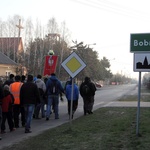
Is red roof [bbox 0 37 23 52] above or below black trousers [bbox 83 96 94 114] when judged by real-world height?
above

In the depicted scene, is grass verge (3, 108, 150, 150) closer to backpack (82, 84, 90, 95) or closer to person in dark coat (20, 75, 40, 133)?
person in dark coat (20, 75, 40, 133)

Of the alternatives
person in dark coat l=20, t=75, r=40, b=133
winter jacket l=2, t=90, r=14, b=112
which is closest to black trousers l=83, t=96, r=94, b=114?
person in dark coat l=20, t=75, r=40, b=133

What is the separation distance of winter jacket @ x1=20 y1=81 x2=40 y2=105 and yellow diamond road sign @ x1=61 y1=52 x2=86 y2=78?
121 cm

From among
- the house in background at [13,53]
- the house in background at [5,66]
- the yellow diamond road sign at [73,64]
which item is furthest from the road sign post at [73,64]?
the house in background at [13,53]

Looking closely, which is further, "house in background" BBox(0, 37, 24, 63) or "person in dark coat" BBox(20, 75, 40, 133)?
"house in background" BBox(0, 37, 24, 63)

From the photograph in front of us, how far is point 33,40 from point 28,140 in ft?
164

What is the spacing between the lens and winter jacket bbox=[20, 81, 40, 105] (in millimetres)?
10242

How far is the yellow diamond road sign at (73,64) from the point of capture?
10.6 metres

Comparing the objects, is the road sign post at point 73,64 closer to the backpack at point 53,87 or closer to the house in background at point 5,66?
the backpack at point 53,87

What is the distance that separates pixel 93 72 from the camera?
77312 millimetres

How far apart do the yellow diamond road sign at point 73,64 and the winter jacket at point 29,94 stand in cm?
121

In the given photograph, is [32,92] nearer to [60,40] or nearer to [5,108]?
[5,108]

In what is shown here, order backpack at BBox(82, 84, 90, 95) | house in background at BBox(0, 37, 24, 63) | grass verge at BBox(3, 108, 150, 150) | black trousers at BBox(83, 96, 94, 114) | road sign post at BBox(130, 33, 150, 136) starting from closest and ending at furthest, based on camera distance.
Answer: grass verge at BBox(3, 108, 150, 150) → road sign post at BBox(130, 33, 150, 136) → backpack at BBox(82, 84, 90, 95) → black trousers at BBox(83, 96, 94, 114) → house in background at BBox(0, 37, 24, 63)

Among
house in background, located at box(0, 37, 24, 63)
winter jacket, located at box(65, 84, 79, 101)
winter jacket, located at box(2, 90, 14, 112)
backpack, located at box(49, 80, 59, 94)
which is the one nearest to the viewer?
winter jacket, located at box(2, 90, 14, 112)
